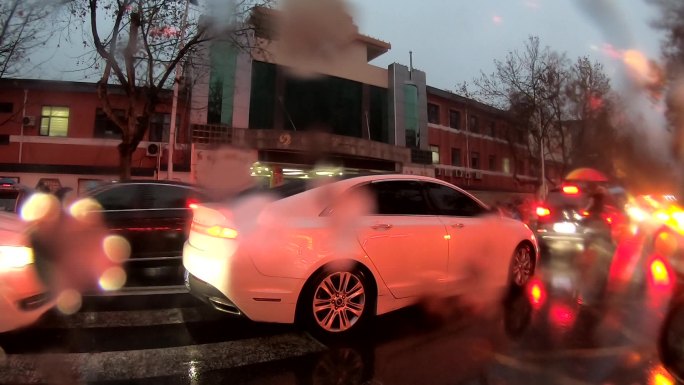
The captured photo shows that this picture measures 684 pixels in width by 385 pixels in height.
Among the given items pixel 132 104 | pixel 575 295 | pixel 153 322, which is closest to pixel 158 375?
pixel 153 322

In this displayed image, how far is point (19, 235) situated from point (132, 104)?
8.87 m

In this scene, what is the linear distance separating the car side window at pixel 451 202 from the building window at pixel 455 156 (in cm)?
2733

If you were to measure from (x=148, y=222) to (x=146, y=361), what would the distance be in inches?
139

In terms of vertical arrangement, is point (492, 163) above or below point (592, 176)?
above

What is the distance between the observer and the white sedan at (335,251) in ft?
12.0

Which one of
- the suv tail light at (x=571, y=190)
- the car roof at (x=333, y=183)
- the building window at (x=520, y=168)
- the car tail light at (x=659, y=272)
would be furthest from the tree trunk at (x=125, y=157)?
the building window at (x=520, y=168)

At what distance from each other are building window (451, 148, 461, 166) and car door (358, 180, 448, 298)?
27.9 m

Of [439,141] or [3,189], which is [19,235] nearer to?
[3,189]

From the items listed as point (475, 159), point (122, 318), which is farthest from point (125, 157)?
point (475, 159)

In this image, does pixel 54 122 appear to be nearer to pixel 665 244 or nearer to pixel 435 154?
pixel 435 154

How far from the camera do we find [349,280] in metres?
3.93

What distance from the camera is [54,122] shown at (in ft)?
68.6

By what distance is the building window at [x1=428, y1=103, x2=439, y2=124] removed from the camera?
30.1 meters

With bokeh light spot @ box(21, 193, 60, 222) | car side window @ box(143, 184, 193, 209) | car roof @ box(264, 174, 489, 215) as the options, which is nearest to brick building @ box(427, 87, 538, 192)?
car side window @ box(143, 184, 193, 209)
